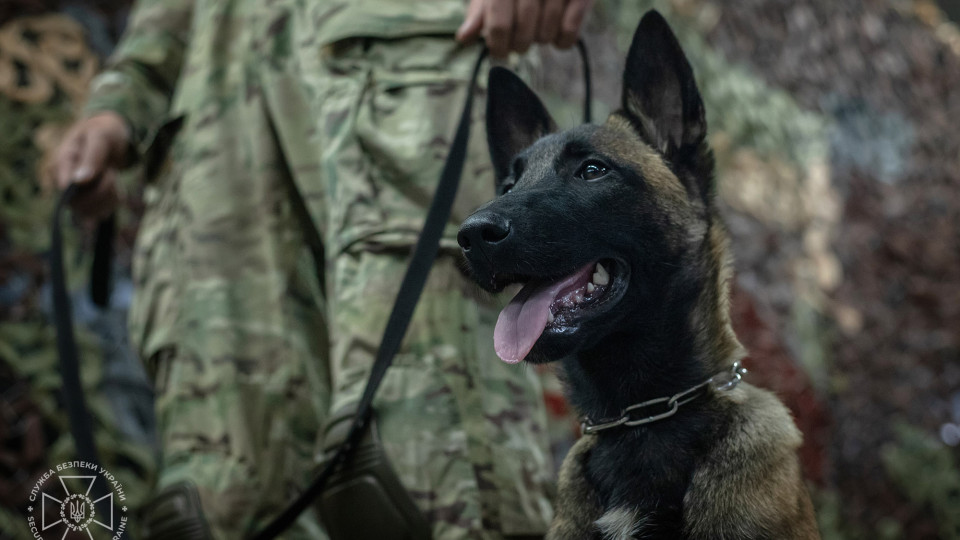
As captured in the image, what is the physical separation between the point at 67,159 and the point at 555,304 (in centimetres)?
201

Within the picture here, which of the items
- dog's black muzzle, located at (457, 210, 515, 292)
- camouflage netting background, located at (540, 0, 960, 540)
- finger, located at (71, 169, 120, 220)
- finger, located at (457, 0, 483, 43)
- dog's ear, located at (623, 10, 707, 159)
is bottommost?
camouflage netting background, located at (540, 0, 960, 540)

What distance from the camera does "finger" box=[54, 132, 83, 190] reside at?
8.08 feet

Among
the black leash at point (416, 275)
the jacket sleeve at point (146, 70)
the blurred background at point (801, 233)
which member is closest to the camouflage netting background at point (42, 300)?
the blurred background at point (801, 233)

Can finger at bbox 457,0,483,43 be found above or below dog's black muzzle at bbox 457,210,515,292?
above

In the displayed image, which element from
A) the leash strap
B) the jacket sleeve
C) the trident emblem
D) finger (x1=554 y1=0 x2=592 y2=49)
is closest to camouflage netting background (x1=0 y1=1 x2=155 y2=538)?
the jacket sleeve

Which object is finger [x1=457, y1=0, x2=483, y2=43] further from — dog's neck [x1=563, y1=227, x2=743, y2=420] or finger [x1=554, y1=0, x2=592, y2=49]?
dog's neck [x1=563, y1=227, x2=743, y2=420]

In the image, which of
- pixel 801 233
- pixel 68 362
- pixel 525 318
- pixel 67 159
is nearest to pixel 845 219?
pixel 801 233

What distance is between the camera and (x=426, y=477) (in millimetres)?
1644

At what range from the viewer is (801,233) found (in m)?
5.38

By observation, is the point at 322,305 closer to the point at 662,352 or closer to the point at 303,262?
the point at 303,262

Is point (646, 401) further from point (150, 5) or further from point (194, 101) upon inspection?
point (150, 5)

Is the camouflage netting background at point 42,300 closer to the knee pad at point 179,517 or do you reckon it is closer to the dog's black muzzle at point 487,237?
the knee pad at point 179,517

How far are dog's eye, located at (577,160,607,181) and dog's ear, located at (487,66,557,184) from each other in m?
0.09

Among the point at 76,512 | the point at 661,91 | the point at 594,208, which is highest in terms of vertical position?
the point at 661,91
